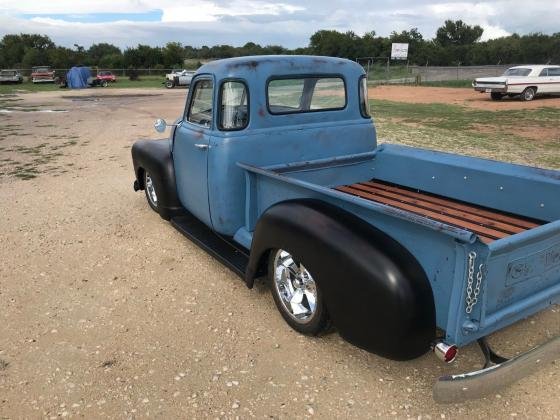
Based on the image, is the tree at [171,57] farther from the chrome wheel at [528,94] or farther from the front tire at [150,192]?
the front tire at [150,192]

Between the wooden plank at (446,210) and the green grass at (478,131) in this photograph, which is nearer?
the wooden plank at (446,210)

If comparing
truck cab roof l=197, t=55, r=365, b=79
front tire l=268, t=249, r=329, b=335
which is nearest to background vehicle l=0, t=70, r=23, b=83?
truck cab roof l=197, t=55, r=365, b=79

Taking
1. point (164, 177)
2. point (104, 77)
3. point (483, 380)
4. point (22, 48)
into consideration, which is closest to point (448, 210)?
point (483, 380)

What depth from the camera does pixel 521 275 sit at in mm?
2295

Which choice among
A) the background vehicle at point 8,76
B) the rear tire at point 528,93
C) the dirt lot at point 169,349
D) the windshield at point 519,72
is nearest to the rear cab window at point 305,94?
the dirt lot at point 169,349

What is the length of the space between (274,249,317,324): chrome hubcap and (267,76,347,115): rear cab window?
1336 mm

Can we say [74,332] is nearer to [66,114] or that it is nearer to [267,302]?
[267,302]

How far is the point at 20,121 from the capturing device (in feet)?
47.3

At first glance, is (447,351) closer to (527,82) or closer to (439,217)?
(439,217)

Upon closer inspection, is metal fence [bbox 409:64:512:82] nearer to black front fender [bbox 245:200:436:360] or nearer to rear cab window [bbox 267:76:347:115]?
rear cab window [bbox 267:76:347:115]

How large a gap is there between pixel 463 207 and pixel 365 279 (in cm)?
164

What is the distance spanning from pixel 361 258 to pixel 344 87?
2302 mm

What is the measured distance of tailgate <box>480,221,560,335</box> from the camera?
2137 millimetres

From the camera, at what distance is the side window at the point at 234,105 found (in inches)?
145
